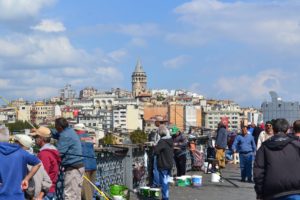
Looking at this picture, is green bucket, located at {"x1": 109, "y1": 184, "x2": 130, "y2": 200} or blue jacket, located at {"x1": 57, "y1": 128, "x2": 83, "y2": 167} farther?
green bucket, located at {"x1": 109, "y1": 184, "x2": 130, "y2": 200}

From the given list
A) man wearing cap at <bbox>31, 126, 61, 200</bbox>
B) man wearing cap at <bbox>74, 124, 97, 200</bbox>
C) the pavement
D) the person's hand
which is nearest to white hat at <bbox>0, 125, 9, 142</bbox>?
the person's hand

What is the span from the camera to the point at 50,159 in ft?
26.9

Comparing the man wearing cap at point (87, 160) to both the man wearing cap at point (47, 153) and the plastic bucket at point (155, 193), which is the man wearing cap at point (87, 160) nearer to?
the man wearing cap at point (47, 153)

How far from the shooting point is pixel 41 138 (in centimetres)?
824

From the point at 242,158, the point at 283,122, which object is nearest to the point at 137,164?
the point at 242,158

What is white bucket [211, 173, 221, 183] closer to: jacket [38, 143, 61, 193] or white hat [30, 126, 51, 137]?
jacket [38, 143, 61, 193]

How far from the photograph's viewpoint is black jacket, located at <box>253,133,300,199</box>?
21.6ft

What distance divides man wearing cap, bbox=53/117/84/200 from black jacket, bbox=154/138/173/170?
110 inches

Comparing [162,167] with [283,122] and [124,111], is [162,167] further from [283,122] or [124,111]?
[124,111]

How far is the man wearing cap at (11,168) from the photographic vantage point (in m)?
6.46

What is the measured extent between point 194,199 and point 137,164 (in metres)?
1.85

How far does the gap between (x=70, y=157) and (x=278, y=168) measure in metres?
3.41

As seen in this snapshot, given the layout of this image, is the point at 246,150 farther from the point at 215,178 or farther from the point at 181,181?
the point at 181,181

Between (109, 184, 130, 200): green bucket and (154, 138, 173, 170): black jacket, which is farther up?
(154, 138, 173, 170): black jacket
